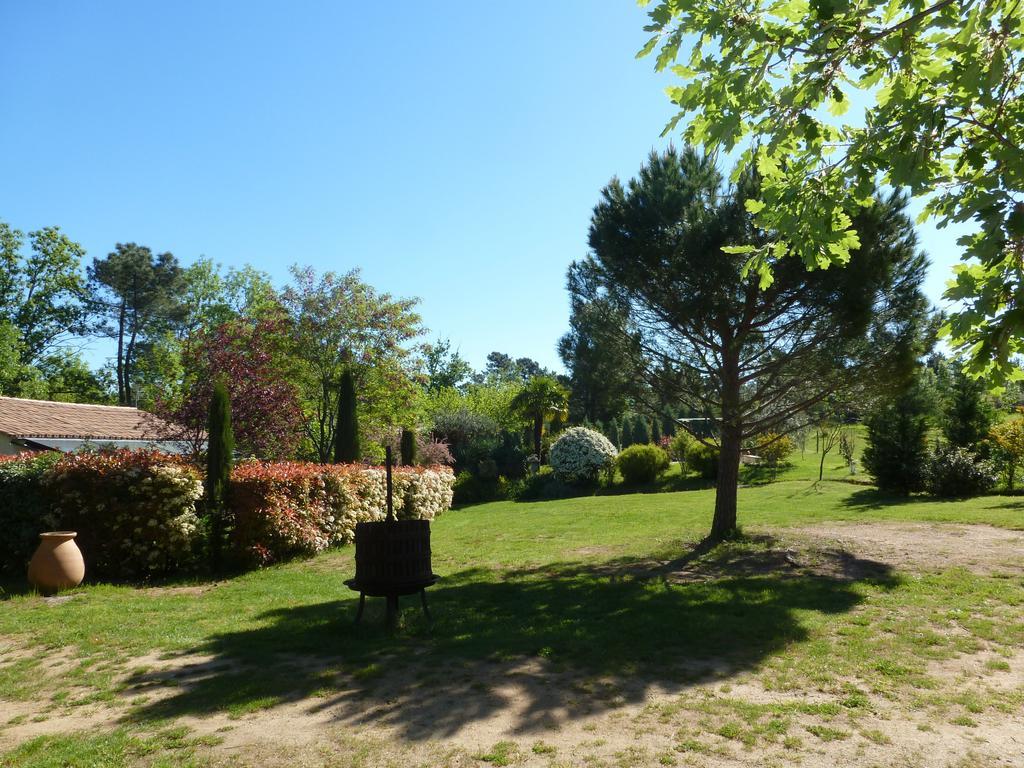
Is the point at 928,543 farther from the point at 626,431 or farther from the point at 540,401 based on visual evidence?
the point at 626,431

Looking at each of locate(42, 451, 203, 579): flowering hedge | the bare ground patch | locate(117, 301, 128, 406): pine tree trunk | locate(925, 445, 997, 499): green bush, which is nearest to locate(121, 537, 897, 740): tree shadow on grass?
the bare ground patch

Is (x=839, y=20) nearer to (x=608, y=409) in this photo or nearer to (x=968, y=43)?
(x=968, y=43)

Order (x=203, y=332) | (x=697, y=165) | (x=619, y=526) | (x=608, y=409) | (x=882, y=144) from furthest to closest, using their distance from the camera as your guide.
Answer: (x=203, y=332)
(x=619, y=526)
(x=608, y=409)
(x=697, y=165)
(x=882, y=144)

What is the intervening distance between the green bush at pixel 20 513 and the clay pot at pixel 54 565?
1.54 metres

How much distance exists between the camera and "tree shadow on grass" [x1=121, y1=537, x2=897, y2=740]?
4.59 m

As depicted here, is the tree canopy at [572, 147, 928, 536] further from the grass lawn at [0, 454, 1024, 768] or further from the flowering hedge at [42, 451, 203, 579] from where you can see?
the flowering hedge at [42, 451, 203, 579]

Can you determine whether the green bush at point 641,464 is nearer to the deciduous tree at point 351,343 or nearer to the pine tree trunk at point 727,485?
the deciduous tree at point 351,343

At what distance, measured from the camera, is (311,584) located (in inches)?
379

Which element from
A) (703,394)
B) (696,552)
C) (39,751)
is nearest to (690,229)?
(703,394)

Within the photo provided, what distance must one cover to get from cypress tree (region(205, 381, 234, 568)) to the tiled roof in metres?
7.29

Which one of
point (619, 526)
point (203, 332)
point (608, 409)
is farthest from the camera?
point (203, 332)

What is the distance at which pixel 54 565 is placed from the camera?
8.99 meters

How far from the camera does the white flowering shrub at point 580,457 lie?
987 inches

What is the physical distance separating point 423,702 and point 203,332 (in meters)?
16.2
